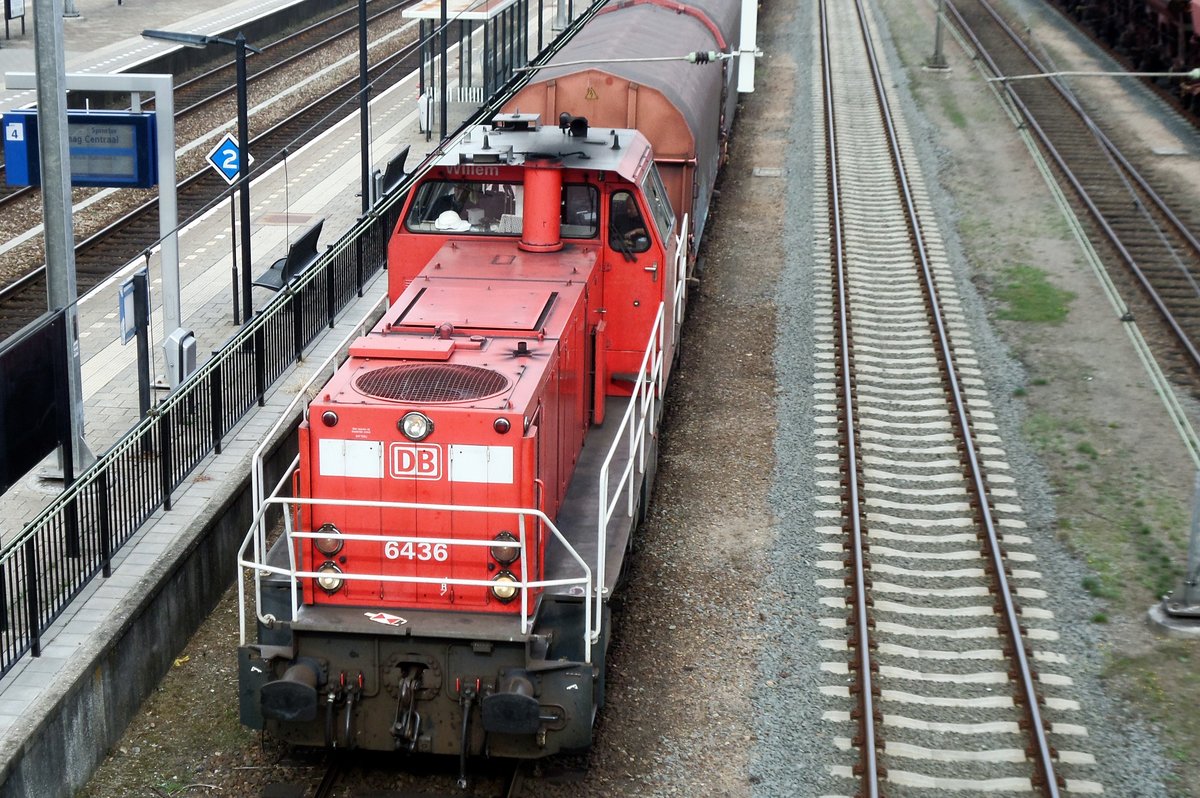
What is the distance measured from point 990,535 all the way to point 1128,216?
10804 millimetres

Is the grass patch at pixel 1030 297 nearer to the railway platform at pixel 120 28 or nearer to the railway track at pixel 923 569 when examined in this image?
the railway track at pixel 923 569

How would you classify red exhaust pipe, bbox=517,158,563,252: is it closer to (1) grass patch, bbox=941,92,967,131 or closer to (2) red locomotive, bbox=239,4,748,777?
(2) red locomotive, bbox=239,4,748,777

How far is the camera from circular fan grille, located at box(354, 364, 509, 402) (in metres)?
8.46

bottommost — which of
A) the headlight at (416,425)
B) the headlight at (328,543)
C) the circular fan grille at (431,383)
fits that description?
the headlight at (328,543)

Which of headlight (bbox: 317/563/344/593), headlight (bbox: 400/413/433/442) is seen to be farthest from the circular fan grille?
headlight (bbox: 317/563/344/593)

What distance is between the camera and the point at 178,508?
11.4m

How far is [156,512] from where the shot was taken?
37.1ft

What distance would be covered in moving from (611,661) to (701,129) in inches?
318

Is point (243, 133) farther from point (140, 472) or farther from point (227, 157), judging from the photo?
point (140, 472)

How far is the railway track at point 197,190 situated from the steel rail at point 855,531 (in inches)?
266

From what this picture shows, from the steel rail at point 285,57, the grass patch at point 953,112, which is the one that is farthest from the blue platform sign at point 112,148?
the grass patch at point 953,112

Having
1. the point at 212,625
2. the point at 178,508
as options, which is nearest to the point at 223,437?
the point at 178,508

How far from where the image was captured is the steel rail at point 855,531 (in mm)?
9008

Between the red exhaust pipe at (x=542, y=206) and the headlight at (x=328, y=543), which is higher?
the red exhaust pipe at (x=542, y=206)
